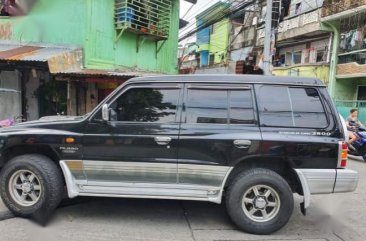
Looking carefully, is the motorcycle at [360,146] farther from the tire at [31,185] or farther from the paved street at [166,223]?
the tire at [31,185]

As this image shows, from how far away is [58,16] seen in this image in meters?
12.8

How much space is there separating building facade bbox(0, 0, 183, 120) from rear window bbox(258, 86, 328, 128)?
7524 millimetres

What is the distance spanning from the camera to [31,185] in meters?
4.96

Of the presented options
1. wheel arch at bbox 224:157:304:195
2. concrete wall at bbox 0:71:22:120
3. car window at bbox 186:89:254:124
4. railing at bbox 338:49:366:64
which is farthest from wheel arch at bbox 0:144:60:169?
railing at bbox 338:49:366:64

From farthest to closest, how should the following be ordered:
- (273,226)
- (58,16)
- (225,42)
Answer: (225,42)
(58,16)
(273,226)

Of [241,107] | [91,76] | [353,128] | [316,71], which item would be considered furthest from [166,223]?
[316,71]

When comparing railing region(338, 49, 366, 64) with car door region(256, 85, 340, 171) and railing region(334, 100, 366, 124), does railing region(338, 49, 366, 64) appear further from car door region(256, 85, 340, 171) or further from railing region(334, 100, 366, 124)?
car door region(256, 85, 340, 171)

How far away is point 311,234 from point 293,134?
50.9 inches

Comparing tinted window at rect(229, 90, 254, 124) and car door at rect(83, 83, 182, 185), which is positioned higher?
tinted window at rect(229, 90, 254, 124)

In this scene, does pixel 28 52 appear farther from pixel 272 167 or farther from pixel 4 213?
pixel 272 167

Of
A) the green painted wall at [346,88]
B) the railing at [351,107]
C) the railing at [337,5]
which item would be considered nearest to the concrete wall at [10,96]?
the railing at [351,107]

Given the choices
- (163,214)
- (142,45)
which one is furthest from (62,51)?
(163,214)

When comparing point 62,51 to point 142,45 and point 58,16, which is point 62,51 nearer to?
point 58,16

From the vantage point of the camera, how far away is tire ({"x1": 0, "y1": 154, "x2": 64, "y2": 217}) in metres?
4.85
